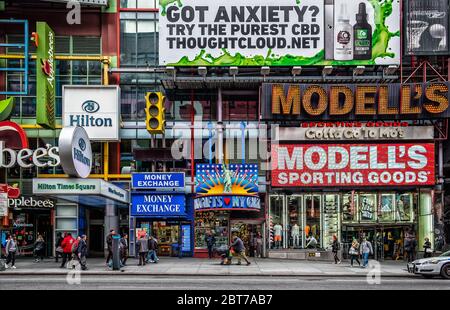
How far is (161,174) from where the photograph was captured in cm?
3575

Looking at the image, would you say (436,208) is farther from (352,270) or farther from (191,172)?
(191,172)

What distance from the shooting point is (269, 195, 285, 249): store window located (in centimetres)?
3703

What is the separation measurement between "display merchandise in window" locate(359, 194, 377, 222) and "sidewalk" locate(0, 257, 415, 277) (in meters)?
3.98

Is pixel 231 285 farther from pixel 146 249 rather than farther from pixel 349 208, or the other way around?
pixel 349 208

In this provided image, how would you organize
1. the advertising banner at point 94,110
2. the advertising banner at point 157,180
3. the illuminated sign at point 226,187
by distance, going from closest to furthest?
the illuminated sign at point 226,187 < the advertising banner at point 157,180 < the advertising banner at point 94,110

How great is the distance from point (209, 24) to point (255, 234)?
42.1ft

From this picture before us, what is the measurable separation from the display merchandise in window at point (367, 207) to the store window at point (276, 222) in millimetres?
4746

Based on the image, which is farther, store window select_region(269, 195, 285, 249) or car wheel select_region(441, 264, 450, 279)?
store window select_region(269, 195, 285, 249)

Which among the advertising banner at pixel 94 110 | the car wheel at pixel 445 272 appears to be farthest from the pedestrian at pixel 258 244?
the car wheel at pixel 445 272

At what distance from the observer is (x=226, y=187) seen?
117ft

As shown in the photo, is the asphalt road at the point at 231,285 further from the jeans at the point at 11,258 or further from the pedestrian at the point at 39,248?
the pedestrian at the point at 39,248

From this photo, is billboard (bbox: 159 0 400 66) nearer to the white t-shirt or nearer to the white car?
the white t-shirt

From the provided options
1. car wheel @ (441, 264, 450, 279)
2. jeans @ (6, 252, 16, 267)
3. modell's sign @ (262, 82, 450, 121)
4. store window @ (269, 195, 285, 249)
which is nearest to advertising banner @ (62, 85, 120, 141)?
modell's sign @ (262, 82, 450, 121)

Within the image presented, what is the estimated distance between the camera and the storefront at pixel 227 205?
35.4m
